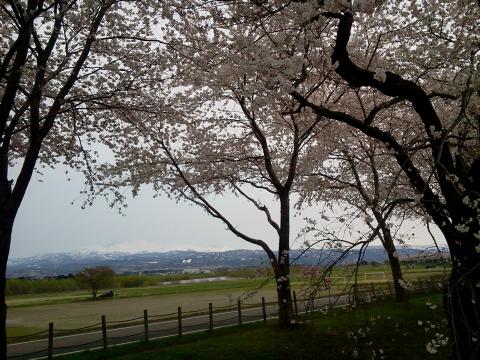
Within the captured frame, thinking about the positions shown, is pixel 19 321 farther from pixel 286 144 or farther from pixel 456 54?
pixel 456 54

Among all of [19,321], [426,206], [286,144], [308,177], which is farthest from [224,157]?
[19,321]

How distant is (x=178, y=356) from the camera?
999 centimetres

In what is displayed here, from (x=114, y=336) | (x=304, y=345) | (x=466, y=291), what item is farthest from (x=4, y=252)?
(x=114, y=336)

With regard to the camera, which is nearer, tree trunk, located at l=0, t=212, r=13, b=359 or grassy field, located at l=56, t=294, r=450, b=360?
tree trunk, located at l=0, t=212, r=13, b=359

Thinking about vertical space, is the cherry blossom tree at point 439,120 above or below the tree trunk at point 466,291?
above

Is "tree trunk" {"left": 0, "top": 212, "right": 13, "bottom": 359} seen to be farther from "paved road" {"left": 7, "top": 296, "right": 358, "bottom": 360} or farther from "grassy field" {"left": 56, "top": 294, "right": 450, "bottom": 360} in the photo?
"paved road" {"left": 7, "top": 296, "right": 358, "bottom": 360}

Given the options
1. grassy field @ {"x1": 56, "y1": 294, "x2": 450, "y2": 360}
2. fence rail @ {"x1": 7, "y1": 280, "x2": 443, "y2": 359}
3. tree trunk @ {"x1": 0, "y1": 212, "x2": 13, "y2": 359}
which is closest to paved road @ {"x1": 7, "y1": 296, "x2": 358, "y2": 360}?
fence rail @ {"x1": 7, "y1": 280, "x2": 443, "y2": 359}

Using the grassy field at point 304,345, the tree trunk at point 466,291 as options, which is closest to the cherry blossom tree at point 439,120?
the tree trunk at point 466,291

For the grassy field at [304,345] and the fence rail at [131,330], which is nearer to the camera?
the grassy field at [304,345]

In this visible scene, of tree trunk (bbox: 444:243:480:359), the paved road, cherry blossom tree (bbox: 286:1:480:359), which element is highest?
cherry blossom tree (bbox: 286:1:480:359)

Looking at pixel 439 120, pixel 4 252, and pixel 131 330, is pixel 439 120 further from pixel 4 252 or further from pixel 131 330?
pixel 131 330

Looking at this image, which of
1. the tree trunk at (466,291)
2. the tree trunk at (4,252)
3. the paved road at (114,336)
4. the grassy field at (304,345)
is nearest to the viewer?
the tree trunk at (466,291)

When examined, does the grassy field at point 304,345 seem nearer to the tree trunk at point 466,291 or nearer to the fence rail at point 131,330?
the fence rail at point 131,330

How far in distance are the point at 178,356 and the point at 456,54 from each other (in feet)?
27.0
